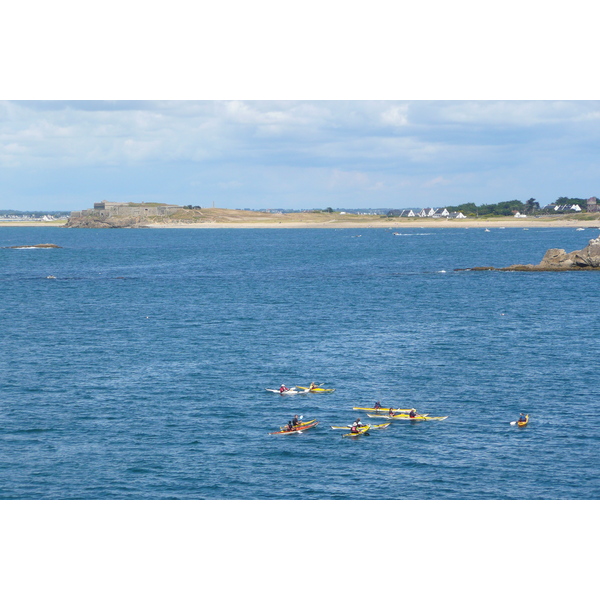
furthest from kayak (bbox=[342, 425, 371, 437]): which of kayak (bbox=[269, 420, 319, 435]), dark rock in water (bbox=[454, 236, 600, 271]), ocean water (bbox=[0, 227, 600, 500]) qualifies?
dark rock in water (bbox=[454, 236, 600, 271])

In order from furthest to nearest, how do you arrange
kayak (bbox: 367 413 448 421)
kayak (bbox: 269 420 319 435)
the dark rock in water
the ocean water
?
the dark rock in water → kayak (bbox: 367 413 448 421) → kayak (bbox: 269 420 319 435) → the ocean water

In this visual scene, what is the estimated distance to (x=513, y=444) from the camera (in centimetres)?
6081

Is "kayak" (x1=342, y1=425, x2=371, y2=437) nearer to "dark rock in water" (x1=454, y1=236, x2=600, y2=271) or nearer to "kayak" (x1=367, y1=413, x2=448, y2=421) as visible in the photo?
"kayak" (x1=367, y1=413, x2=448, y2=421)

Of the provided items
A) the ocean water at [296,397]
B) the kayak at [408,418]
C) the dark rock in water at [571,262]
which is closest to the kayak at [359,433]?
the ocean water at [296,397]

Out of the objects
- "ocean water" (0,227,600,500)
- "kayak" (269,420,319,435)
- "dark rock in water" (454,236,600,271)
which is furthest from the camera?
"dark rock in water" (454,236,600,271)

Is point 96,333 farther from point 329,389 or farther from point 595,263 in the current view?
point 595,263

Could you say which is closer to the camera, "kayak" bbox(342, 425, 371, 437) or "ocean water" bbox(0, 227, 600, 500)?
"ocean water" bbox(0, 227, 600, 500)

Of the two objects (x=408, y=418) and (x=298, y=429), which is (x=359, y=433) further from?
(x=408, y=418)

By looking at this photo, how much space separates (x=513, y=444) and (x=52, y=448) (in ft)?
120

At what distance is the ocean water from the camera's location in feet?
179

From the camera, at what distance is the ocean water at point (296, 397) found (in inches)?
2152

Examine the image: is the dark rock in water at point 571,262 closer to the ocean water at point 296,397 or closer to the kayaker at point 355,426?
the ocean water at point 296,397

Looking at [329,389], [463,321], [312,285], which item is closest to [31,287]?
[312,285]

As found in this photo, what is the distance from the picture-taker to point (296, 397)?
74188 millimetres
